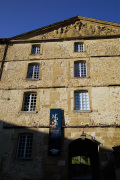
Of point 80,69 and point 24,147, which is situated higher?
point 80,69

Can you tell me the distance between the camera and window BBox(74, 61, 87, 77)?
41.4 feet

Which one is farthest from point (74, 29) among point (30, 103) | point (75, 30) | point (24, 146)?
point (24, 146)

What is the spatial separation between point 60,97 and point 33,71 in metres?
3.28

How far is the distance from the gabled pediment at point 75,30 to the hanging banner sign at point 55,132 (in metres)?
7.00

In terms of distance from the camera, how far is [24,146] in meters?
10.3


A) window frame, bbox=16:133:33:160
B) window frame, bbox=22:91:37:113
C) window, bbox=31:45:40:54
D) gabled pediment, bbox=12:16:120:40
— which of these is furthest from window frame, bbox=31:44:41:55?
window frame, bbox=16:133:33:160

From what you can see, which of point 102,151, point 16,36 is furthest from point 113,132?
point 16,36

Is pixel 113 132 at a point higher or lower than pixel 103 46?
lower

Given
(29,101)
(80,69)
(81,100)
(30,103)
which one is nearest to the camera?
(81,100)

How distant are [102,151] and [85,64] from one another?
6.50m

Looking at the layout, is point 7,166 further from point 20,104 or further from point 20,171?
point 20,104

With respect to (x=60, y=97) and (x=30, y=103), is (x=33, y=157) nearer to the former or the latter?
(x=30, y=103)

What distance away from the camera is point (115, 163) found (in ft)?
26.6

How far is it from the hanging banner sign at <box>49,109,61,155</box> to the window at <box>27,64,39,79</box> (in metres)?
3.37
